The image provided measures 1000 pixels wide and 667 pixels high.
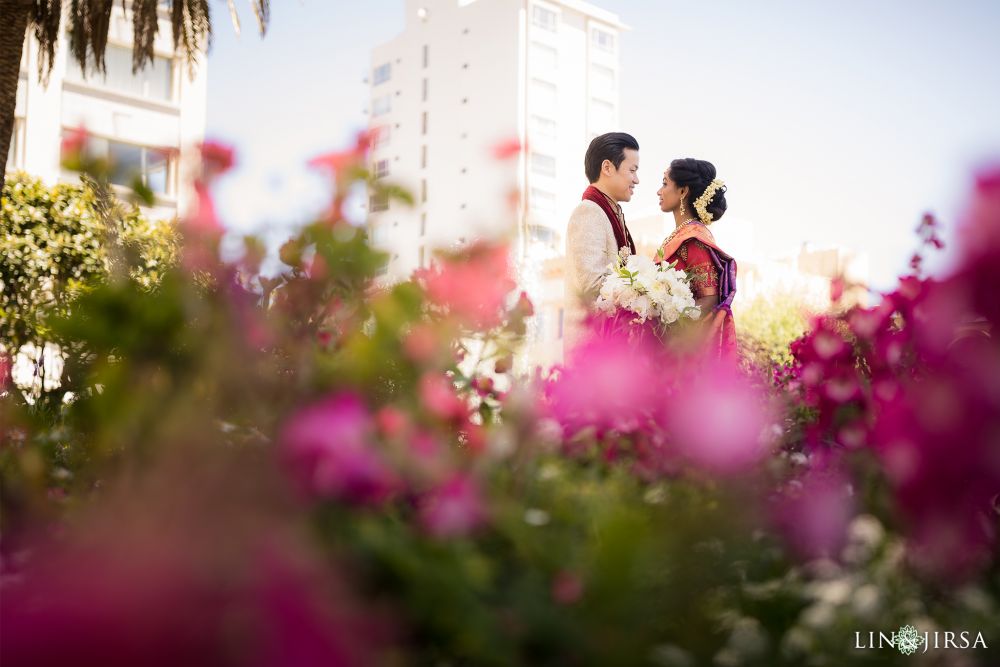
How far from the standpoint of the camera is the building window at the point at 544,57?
5042 cm

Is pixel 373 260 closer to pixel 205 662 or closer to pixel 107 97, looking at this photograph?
pixel 205 662

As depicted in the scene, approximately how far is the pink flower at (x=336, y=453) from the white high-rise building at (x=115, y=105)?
21574mm

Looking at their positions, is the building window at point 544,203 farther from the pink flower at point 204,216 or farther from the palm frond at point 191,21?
the pink flower at point 204,216

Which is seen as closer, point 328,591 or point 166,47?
point 328,591

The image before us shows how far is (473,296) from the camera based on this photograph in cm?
189

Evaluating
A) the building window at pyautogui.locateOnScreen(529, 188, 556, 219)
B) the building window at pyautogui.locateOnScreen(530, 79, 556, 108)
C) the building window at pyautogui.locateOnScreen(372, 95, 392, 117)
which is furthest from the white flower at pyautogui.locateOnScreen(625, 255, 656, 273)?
the building window at pyautogui.locateOnScreen(372, 95, 392, 117)

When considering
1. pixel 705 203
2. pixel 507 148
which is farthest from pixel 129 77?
pixel 507 148

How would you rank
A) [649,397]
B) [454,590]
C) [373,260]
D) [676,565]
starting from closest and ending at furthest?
[454,590] → [676,565] → [373,260] → [649,397]

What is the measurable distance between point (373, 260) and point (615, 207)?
356 centimetres

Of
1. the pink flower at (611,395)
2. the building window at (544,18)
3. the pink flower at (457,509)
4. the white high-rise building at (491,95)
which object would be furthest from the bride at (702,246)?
the building window at (544,18)

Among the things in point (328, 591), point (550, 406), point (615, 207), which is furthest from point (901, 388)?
point (615, 207)

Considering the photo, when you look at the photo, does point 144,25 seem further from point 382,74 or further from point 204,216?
point 382,74

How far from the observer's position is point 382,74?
186 feet

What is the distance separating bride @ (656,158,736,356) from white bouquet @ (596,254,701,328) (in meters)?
0.21
